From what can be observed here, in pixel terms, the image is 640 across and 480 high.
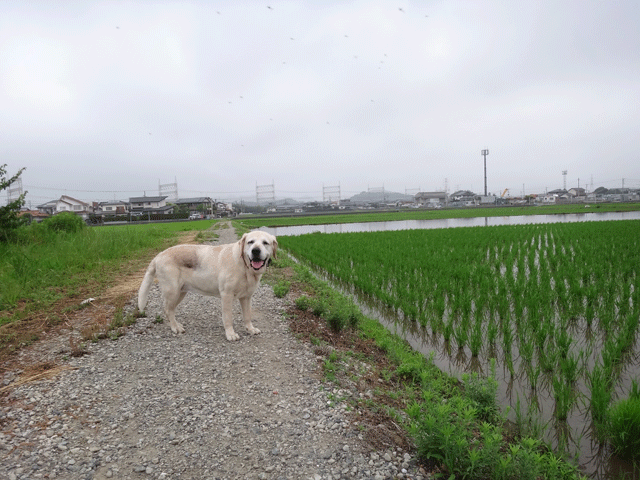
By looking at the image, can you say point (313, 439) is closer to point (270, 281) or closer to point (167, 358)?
point (167, 358)

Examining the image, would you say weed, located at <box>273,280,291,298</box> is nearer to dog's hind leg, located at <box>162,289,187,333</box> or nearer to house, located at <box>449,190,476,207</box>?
dog's hind leg, located at <box>162,289,187,333</box>

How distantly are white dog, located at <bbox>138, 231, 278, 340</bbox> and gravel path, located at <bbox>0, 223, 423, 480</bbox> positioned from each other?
2.03 ft

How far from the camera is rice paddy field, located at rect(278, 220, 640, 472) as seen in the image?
10.1ft

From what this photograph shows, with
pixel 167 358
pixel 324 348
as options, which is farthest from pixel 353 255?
pixel 167 358

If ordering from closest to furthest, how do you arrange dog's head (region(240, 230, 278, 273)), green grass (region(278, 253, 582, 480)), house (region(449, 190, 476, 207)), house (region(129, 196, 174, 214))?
green grass (region(278, 253, 582, 480)), dog's head (region(240, 230, 278, 273)), house (region(129, 196, 174, 214)), house (region(449, 190, 476, 207))

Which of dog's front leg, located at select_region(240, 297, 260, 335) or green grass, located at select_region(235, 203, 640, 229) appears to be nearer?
dog's front leg, located at select_region(240, 297, 260, 335)

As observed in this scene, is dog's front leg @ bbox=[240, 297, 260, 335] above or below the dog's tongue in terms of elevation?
below

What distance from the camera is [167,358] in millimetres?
3836

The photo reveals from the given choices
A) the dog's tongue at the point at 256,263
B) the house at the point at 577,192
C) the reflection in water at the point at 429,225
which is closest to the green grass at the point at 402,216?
the reflection in water at the point at 429,225

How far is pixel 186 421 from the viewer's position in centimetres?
271

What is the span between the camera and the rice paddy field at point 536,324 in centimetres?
309

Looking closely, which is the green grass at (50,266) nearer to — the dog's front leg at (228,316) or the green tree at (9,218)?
the green tree at (9,218)

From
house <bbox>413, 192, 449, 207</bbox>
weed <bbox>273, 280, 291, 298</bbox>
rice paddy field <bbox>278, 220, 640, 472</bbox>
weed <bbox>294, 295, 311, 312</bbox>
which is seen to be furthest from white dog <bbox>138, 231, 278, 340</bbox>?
house <bbox>413, 192, 449, 207</bbox>

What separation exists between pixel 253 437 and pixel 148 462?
0.71 meters
